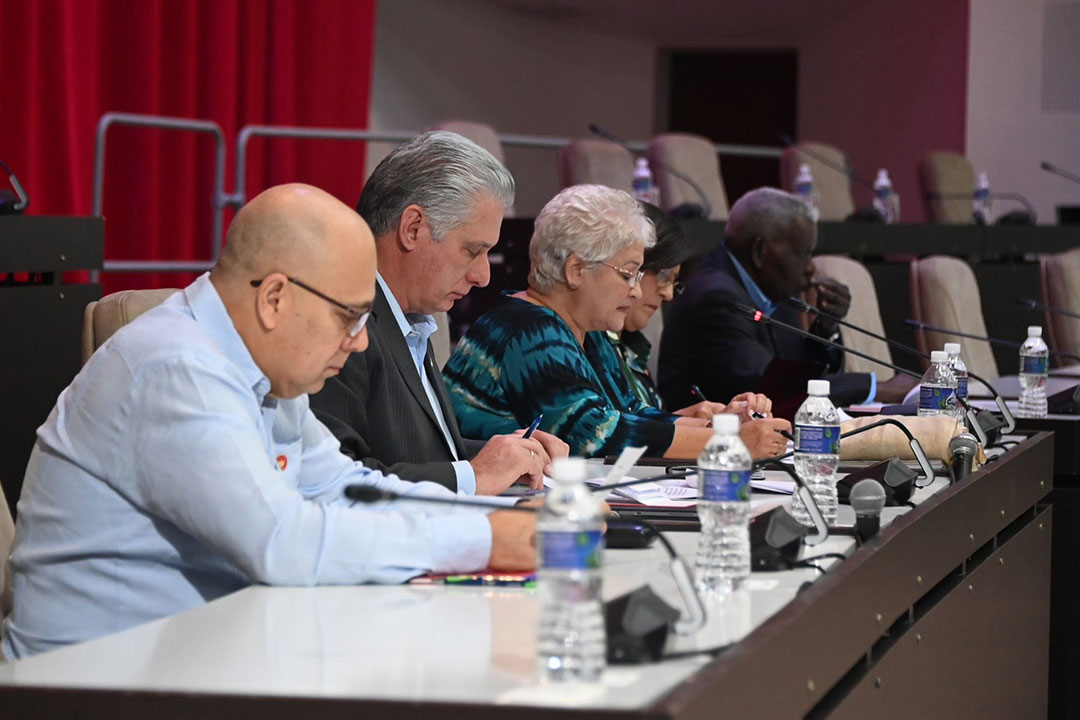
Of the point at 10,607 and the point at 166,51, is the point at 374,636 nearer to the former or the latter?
the point at 10,607

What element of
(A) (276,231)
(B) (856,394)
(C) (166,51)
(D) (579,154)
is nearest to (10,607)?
(A) (276,231)

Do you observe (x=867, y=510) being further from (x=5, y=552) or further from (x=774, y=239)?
(x=774, y=239)

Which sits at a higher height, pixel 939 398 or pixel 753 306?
pixel 753 306

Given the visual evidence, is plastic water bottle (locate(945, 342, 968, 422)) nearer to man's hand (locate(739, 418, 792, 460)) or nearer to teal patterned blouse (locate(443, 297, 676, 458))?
man's hand (locate(739, 418, 792, 460))

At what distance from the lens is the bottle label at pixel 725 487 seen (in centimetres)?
145

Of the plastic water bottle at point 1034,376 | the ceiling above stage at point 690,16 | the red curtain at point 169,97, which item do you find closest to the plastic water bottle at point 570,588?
the plastic water bottle at point 1034,376

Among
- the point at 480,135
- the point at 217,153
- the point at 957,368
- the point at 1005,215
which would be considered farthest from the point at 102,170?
the point at 1005,215

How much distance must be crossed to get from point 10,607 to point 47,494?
8.4 inches

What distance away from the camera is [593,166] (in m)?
4.84

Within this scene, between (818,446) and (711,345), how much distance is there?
67.2 inches

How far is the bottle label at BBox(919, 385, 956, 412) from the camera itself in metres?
2.58

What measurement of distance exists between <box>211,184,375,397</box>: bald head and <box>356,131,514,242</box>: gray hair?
0.64m

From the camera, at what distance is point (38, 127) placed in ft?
15.9

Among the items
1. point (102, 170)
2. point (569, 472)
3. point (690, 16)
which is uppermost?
point (690, 16)
